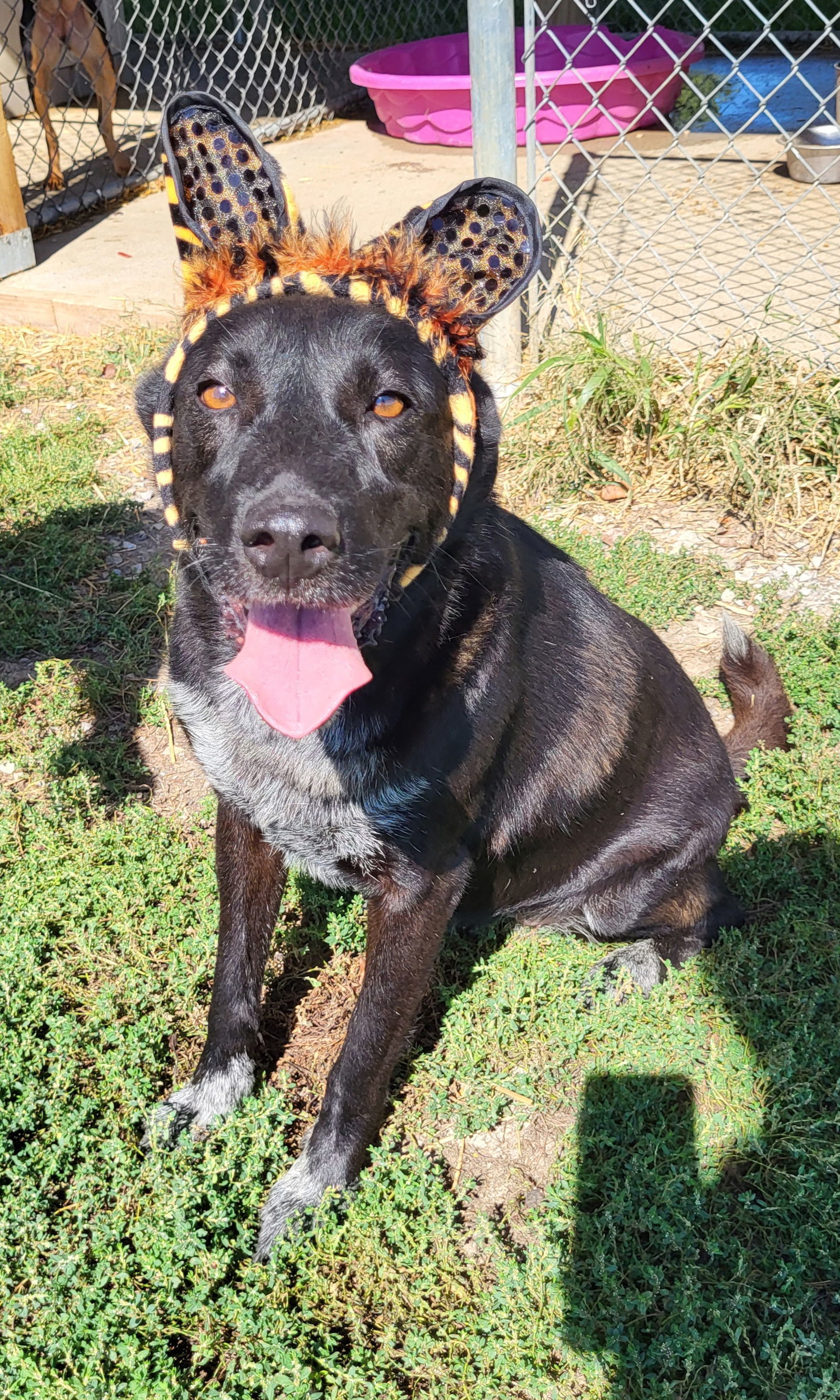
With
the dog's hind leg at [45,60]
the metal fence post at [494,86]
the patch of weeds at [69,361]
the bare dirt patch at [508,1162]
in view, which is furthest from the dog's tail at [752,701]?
the dog's hind leg at [45,60]

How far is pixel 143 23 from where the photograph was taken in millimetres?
10672

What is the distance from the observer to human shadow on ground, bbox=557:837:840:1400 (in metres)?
1.90

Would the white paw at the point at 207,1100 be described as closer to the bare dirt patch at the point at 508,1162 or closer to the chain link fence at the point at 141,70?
the bare dirt patch at the point at 508,1162

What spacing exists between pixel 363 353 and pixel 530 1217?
5.44 ft

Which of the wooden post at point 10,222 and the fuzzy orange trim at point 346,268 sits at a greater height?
the fuzzy orange trim at point 346,268

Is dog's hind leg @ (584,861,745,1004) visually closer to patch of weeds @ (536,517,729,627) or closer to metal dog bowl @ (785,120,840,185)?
patch of weeds @ (536,517,729,627)

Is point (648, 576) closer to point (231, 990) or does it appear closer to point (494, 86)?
point (494, 86)

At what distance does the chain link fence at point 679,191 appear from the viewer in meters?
4.54

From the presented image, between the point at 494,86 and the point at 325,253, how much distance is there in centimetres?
287

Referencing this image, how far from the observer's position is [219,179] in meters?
1.77

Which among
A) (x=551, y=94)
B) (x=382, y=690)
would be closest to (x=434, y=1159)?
(x=382, y=690)

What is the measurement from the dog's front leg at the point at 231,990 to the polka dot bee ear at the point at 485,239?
1141 mm

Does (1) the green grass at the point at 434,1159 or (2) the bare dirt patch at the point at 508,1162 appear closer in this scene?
(1) the green grass at the point at 434,1159

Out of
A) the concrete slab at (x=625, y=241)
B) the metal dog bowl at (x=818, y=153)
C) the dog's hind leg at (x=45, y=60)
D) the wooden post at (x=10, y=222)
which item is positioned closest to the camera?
the concrete slab at (x=625, y=241)
